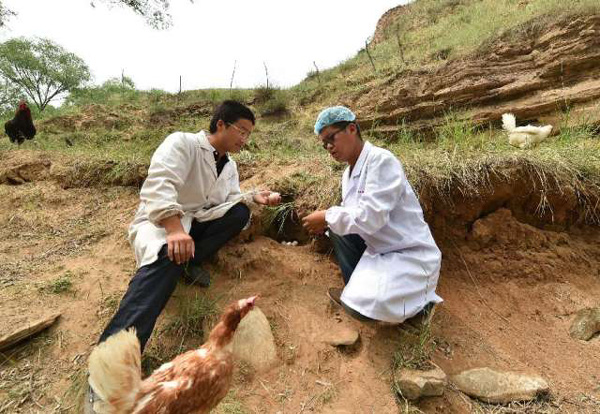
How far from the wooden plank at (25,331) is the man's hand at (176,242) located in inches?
37.6

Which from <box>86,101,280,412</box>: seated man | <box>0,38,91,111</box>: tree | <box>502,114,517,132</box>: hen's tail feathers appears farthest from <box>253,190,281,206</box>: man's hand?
<box>0,38,91,111</box>: tree

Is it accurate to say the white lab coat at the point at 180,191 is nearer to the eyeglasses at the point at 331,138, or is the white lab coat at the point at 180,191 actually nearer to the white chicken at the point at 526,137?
the eyeglasses at the point at 331,138

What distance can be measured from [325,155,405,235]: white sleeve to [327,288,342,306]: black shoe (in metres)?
0.55

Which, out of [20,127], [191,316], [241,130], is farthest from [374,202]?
[20,127]

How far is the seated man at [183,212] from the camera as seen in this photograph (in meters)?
1.85

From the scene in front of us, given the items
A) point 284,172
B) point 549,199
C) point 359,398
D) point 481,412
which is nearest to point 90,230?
point 284,172

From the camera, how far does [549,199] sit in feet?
10.2

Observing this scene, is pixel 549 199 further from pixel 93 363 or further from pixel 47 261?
pixel 47 261

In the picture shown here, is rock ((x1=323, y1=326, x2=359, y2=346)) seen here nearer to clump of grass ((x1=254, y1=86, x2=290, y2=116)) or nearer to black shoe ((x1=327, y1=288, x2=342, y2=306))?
black shoe ((x1=327, y1=288, x2=342, y2=306))

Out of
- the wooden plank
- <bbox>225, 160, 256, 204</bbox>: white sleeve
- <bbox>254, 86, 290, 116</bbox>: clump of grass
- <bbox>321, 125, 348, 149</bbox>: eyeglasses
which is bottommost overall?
the wooden plank

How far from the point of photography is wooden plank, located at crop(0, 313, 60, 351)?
1.96 m

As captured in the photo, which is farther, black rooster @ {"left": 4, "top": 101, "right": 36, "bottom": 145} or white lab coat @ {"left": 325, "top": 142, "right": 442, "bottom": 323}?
black rooster @ {"left": 4, "top": 101, "right": 36, "bottom": 145}

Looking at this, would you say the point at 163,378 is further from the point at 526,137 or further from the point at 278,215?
the point at 526,137

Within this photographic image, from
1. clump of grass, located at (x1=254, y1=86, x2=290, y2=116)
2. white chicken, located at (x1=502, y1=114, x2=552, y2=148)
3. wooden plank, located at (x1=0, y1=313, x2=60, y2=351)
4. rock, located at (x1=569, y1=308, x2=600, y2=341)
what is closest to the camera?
wooden plank, located at (x1=0, y1=313, x2=60, y2=351)
